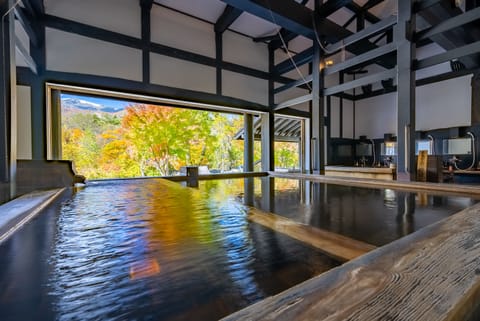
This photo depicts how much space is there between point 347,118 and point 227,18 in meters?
5.98

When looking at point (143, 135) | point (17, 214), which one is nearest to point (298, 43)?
point (143, 135)

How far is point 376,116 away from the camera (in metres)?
8.46

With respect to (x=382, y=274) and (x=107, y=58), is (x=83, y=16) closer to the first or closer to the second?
(x=107, y=58)

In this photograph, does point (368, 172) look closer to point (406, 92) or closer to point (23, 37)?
point (406, 92)

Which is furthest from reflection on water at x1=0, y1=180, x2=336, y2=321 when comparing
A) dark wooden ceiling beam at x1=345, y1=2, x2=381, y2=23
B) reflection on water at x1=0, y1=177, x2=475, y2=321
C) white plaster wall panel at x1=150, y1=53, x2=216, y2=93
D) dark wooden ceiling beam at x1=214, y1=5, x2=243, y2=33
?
dark wooden ceiling beam at x1=345, y1=2, x2=381, y2=23

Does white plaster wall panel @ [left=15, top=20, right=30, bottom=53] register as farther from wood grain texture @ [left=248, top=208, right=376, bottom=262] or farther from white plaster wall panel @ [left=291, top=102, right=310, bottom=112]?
white plaster wall panel @ [left=291, top=102, right=310, bottom=112]

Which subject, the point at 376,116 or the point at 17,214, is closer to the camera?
the point at 17,214

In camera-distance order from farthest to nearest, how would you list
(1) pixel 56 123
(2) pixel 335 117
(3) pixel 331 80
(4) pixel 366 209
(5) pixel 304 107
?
(2) pixel 335 117 < (3) pixel 331 80 < (5) pixel 304 107 < (1) pixel 56 123 < (4) pixel 366 209

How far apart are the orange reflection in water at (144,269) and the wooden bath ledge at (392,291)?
0.44 metres

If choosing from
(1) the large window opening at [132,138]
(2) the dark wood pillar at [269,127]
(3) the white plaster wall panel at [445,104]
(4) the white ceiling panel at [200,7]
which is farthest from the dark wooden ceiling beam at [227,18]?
(3) the white plaster wall panel at [445,104]

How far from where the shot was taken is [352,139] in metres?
8.81

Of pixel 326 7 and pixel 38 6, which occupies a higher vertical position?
pixel 326 7

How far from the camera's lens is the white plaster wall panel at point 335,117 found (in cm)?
824

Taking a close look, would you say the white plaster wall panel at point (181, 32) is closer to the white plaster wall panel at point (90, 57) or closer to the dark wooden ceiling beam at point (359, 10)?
the white plaster wall panel at point (90, 57)
